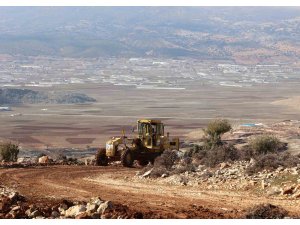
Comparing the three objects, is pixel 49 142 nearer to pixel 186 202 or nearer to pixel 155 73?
pixel 186 202

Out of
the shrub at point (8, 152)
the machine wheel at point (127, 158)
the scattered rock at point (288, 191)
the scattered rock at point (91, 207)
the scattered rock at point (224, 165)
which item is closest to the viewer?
the scattered rock at point (91, 207)

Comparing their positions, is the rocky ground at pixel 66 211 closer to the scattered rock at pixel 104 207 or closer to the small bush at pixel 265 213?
the scattered rock at pixel 104 207

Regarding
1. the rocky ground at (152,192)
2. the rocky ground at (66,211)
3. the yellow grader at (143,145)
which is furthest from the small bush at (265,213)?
the yellow grader at (143,145)

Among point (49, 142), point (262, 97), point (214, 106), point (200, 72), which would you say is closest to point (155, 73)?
point (200, 72)

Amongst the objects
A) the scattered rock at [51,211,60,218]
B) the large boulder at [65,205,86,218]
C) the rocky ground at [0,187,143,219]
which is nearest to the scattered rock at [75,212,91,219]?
the rocky ground at [0,187,143,219]

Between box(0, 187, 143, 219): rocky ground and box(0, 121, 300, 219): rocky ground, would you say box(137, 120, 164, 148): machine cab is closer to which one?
box(0, 121, 300, 219): rocky ground

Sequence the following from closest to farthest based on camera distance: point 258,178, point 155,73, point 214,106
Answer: point 258,178 → point 214,106 → point 155,73
